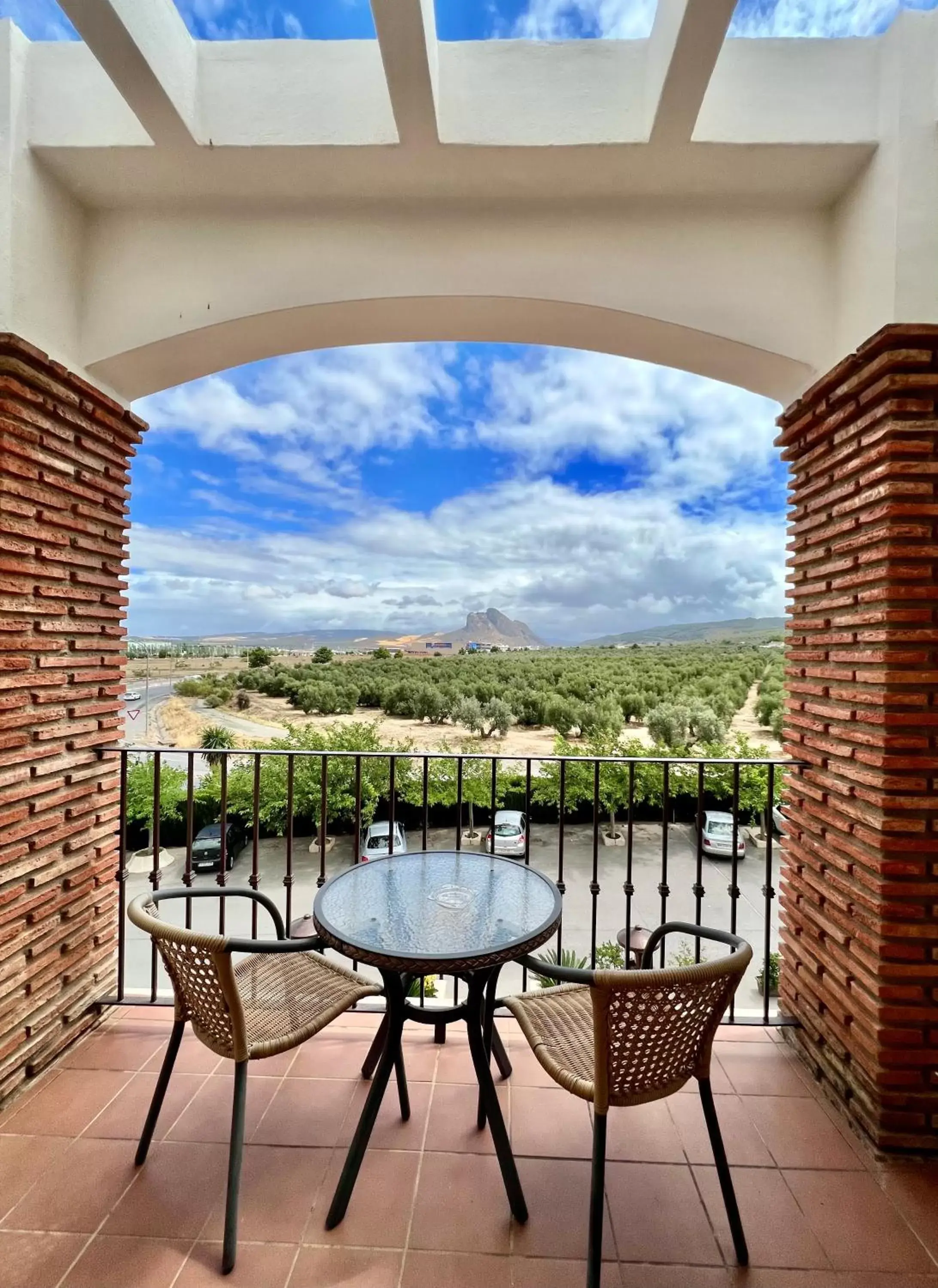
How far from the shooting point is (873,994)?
1756mm

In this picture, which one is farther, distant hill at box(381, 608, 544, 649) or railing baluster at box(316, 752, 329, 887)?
distant hill at box(381, 608, 544, 649)

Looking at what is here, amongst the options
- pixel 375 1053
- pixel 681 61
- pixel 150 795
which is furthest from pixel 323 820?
pixel 150 795

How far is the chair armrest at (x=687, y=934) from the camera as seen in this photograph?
148 centimetres

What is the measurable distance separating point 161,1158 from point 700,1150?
1.52m

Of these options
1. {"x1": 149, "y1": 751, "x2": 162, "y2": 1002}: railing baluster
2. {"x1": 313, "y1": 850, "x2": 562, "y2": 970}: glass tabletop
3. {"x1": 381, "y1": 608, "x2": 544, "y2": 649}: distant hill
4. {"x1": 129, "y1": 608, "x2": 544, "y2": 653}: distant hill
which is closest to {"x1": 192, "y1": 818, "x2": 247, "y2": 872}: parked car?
{"x1": 129, "y1": 608, "x2": 544, "y2": 653}: distant hill

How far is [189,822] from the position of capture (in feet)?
7.77

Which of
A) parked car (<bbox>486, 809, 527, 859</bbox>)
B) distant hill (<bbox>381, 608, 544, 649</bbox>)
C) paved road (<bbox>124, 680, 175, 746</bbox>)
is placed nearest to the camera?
paved road (<bbox>124, 680, 175, 746</bbox>)

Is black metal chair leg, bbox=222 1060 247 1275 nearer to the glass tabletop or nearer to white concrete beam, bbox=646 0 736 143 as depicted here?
the glass tabletop

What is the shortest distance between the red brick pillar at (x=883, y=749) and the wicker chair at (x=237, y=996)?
1.52 m

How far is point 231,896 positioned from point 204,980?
0.36 m

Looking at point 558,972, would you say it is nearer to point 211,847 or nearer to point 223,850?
point 223,850

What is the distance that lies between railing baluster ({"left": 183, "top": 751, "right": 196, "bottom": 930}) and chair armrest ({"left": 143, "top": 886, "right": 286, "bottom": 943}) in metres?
0.29

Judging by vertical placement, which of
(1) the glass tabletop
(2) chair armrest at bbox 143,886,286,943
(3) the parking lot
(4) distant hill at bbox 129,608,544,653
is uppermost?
(4) distant hill at bbox 129,608,544,653

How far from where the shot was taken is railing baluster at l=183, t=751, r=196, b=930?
2152mm
